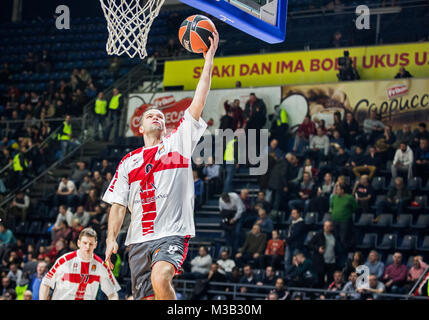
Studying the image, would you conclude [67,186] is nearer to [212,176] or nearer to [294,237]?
[212,176]

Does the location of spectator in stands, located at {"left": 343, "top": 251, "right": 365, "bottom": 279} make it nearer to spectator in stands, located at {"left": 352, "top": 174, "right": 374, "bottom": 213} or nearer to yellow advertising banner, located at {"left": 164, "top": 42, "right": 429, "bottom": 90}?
spectator in stands, located at {"left": 352, "top": 174, "right": 374, "bottom": 213}

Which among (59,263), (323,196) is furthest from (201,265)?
(59,263)

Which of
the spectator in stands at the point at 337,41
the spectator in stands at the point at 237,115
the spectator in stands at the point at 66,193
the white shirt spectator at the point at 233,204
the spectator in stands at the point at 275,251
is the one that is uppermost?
the spectator in stands at the point at 337,41

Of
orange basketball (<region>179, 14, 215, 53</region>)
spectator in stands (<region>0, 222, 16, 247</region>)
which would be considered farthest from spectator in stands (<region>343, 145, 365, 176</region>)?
orange basketball (<region>179, 14, 215, 53</region>)

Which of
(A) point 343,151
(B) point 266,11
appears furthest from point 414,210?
(B) point 266,11

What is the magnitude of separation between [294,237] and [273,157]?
2.68 m

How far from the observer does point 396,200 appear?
1505cm

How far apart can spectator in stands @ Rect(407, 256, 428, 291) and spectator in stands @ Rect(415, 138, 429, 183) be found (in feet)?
9.86

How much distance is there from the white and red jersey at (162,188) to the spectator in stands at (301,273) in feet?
25.1

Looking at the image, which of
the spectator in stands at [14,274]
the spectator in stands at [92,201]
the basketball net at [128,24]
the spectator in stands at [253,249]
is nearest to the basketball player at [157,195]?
the basketball net at [128,24]

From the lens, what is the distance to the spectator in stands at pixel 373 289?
12.3m

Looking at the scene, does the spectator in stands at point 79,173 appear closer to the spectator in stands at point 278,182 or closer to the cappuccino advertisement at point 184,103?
the cappuccino advertisement at point 184,103

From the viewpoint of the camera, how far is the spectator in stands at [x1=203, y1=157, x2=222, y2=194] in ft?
57.9

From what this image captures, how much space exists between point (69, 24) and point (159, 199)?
900 inches
